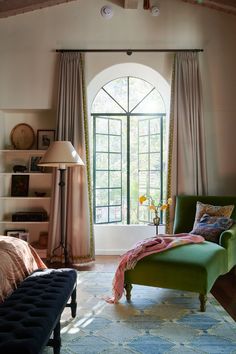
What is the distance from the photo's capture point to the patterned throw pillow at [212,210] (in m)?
3.99

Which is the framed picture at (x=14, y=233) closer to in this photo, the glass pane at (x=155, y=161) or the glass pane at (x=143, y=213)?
the glass pane at (x=143, y=213)

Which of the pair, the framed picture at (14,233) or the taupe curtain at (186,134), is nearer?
the taupe curtain at (186,134)

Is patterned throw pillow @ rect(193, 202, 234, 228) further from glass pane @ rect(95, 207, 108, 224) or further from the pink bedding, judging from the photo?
the pink bedding

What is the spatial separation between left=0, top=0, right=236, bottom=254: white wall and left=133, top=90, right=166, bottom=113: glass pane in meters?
0.56

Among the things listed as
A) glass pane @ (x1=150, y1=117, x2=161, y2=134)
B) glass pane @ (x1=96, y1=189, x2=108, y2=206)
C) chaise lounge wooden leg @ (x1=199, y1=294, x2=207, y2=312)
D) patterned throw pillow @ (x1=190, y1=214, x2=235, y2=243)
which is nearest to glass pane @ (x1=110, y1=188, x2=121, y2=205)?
glass pane @ (x1=96, y1=189, x2=108, y2=206)

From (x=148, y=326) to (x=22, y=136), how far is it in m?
3.31

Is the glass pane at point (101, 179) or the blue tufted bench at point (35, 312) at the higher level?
the glass pane at point (101, 179)

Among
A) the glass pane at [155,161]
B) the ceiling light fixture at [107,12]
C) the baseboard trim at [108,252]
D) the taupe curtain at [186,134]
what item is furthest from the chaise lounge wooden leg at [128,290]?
the ceiling light fixture at [107,12]

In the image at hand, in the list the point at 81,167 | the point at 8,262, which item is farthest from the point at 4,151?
the point at 8,262

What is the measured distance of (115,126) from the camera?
544cm

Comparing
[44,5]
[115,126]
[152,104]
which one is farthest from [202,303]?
[44,5]

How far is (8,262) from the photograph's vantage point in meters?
2.41

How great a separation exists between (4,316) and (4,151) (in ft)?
10.8

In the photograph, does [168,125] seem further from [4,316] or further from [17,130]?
[4,316]
